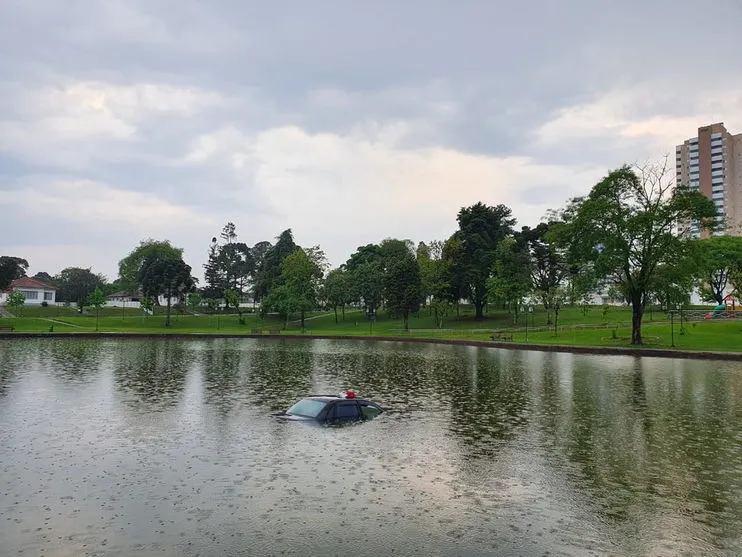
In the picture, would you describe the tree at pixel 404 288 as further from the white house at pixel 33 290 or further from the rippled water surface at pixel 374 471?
the white house at pixel 33 290

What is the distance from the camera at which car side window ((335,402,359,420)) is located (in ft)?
70.8

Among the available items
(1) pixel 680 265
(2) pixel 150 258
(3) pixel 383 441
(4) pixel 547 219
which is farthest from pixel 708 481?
(2) pixel 150 258

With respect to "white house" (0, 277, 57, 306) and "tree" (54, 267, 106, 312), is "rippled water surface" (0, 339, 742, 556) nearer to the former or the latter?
"white house" (0, 277, 57, 306)

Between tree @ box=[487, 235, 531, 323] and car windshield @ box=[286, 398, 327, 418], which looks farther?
tree @ box=[487, 235, 531, 323]

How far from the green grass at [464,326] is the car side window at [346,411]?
45.2 m

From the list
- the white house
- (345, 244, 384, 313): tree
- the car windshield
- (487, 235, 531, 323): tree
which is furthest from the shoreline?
the white house

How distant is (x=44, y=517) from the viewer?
11766mm

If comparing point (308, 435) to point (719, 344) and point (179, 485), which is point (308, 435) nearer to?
point (179, 485)

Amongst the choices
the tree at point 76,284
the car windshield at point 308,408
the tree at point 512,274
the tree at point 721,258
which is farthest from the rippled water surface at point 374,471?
the tree at point 76,284

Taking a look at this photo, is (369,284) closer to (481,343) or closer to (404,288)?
(404,288)

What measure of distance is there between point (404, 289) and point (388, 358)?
49.8m

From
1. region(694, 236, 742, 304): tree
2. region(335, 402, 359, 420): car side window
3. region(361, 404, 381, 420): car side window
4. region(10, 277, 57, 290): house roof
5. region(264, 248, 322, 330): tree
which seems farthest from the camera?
region(10, 277, 57, 290): house roof

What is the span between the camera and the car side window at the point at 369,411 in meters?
22.2

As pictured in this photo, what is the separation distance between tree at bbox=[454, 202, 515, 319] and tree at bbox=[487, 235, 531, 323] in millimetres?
2486
